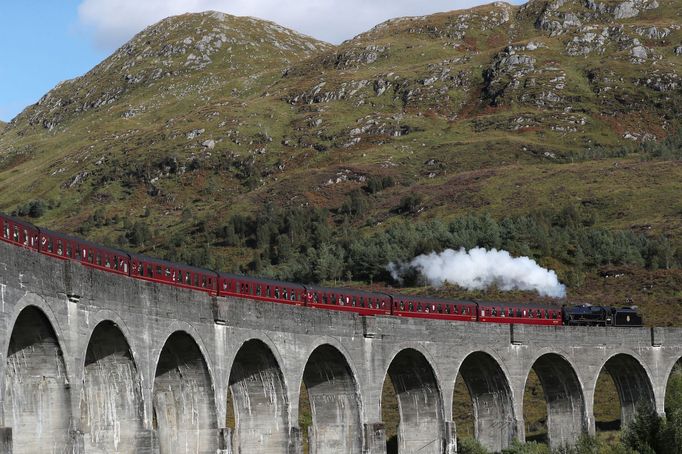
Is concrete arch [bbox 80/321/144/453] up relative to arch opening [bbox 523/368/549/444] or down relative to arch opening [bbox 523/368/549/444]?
up

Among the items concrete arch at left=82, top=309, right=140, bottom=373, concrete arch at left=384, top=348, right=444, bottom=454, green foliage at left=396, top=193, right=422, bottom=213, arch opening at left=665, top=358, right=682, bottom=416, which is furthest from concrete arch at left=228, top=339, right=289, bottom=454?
green foliage at left=396, top=193, right=422, bottom=213

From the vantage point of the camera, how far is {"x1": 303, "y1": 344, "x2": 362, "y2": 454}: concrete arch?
58031 mm

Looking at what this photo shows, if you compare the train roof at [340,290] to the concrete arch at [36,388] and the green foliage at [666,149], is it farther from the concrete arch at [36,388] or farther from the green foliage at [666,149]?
the green foliage at [666,149]

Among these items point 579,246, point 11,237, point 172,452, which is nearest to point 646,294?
point 579,246

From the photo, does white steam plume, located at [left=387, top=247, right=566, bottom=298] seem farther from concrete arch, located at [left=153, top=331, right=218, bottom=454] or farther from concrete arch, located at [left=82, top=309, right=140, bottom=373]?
concrete arch, located at [left=82, top=309, right=140, bottom=373]

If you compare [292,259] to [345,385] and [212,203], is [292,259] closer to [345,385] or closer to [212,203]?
[212,203]

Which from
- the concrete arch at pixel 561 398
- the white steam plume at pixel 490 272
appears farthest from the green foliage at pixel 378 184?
the concrete arch at pixel 561 398

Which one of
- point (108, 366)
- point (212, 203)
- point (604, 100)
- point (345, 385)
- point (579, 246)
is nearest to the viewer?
point (108, 366)

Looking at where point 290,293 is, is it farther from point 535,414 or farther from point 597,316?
point 535,414

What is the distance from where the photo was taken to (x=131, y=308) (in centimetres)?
4300

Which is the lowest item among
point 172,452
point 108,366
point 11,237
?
point 172,452

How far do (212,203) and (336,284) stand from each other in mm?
63397

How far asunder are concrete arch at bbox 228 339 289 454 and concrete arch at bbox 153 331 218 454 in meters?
4.46

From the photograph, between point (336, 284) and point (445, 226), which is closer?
point (336, 284)
